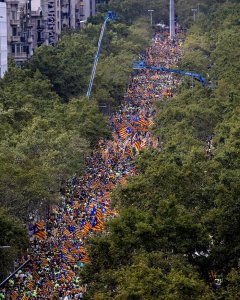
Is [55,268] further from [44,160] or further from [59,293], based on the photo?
[44,160]

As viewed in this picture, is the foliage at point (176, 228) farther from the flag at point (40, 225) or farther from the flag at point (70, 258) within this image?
the flag at point (40, 225)

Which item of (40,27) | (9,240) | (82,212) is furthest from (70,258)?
(40,27)

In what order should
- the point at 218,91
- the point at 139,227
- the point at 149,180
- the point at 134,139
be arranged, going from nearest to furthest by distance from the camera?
the point at 139,227, the point at 149,180, the point at 134,139, the point at 218,91

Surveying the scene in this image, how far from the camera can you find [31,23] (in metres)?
108

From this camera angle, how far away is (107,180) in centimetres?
6425

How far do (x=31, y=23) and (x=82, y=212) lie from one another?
2238 inches

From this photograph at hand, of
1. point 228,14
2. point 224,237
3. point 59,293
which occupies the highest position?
point 228,14

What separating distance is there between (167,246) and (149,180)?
30.9 feet

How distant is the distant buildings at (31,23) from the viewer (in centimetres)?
9346

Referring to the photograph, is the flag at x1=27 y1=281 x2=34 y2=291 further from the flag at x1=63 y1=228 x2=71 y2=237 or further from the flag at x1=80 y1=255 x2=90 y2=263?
the flag at x1=63 y1=228 x2=71 y2=237

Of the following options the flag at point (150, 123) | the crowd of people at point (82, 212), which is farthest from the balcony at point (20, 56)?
the flag at point (150, 123)

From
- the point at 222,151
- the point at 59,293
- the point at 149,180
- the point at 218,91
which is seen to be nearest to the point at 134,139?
the point at 218,91

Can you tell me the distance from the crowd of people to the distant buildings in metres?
13.1

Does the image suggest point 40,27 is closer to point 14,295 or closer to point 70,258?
point 70,258
